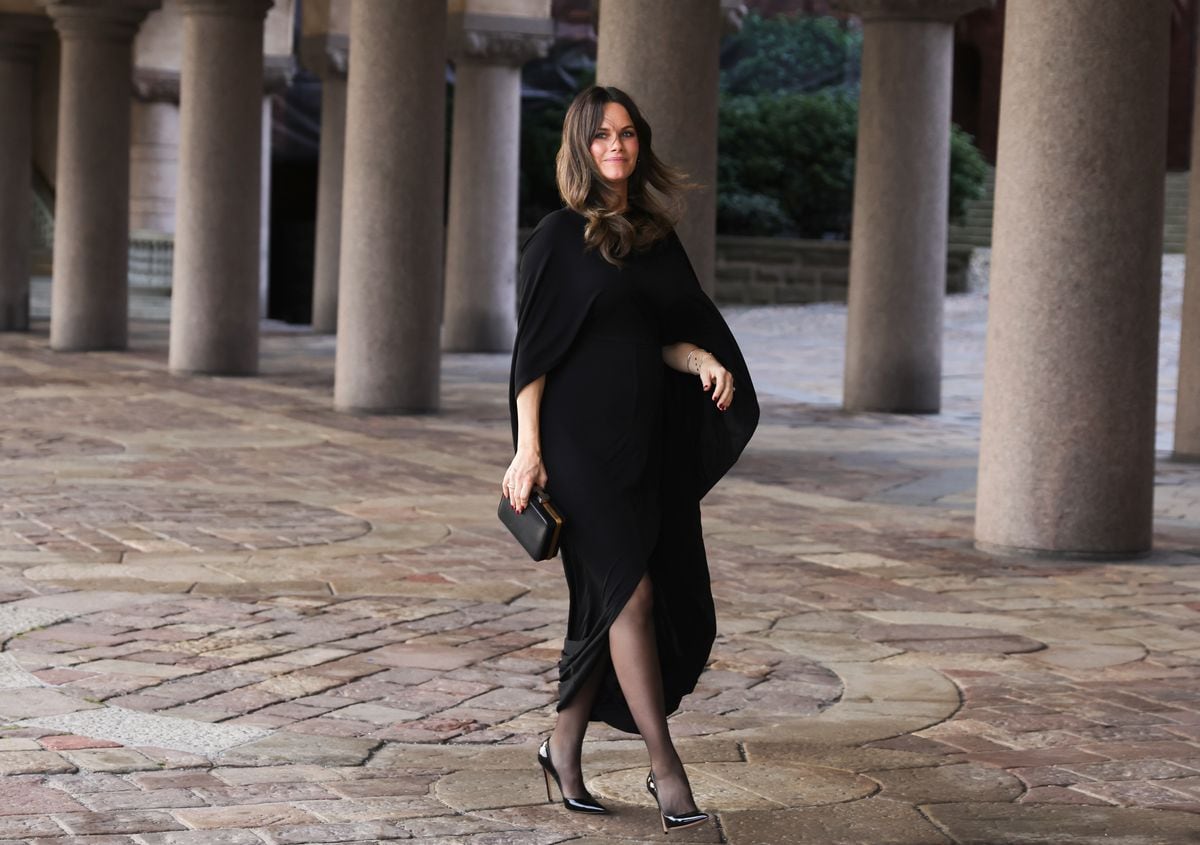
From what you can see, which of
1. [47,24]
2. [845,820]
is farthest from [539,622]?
[47,24]

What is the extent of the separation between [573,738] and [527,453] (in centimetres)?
70

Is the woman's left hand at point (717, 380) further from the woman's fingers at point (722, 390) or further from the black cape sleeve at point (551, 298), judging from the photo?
the black cape sleeve at point (551, 298)

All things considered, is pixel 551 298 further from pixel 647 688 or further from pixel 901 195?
pixel 901 195

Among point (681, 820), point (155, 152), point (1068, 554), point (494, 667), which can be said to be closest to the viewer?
point (681, 820)

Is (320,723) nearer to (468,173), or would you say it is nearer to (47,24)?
(468,173)

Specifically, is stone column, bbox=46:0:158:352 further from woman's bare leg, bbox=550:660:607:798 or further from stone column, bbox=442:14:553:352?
woman's bare leg, bbox=550:660:607:798

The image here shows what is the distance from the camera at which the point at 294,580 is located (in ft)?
25.7

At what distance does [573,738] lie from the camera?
470cm

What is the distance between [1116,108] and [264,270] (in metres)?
22.8

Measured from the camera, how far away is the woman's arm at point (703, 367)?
4.62 meters

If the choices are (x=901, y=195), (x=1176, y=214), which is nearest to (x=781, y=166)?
(x=1176, y=214)

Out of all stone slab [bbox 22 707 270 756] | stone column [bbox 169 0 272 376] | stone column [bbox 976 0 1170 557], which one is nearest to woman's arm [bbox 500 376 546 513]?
stone slab [bbox 22 707 270 756]

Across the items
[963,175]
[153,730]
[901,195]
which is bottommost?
[153,730]

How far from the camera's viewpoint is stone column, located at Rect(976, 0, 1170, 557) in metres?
8.62
